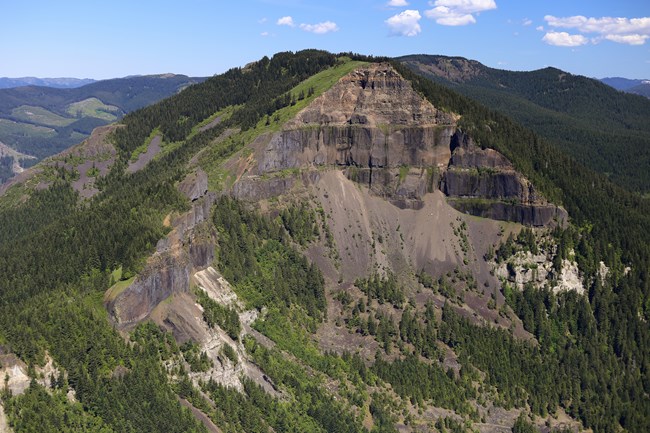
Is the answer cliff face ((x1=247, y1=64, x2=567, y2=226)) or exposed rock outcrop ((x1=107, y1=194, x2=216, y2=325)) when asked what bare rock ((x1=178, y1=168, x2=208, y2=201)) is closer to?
Result: exposed rock outcrop ((x1=107, y1=194, x2=216, y2=325))

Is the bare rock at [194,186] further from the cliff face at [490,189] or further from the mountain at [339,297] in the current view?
the cliff face at [490,189]

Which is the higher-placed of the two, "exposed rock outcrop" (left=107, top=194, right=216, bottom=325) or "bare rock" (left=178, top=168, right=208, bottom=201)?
"bare rock" (left=178, top=168, right=208, bottom=201)

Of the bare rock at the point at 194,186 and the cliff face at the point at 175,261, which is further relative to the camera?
the bare rock at the point at 194,186

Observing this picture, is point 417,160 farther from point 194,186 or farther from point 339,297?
point 194,186

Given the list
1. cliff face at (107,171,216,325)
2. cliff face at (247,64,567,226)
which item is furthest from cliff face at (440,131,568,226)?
cliff face at (107,171,216,325)

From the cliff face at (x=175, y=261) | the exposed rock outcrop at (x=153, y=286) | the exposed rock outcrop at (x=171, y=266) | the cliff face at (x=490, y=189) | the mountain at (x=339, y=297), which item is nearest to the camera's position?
the mountain at (x=339, y=297)

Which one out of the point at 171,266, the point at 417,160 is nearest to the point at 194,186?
the point at 171,266

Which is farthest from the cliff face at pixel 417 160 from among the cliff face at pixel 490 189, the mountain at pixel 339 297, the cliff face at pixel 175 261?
the cliff face at pixel 175 261

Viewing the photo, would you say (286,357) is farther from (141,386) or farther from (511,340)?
(511,340)
